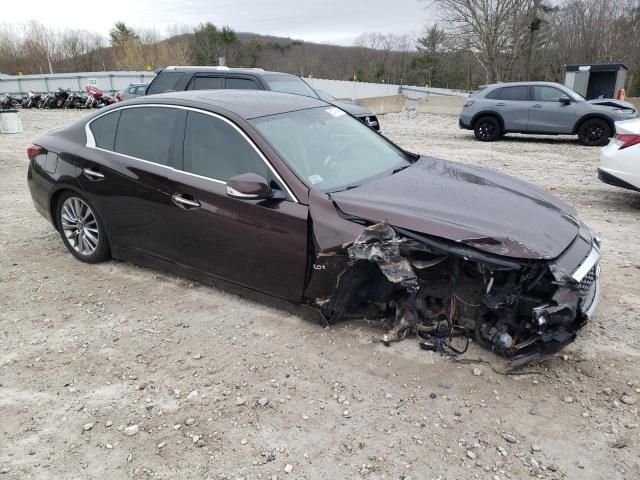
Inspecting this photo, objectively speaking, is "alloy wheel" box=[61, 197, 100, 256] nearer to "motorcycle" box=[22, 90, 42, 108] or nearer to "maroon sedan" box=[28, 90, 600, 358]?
"maroon sedan" box=[28, 90, 600, 358]

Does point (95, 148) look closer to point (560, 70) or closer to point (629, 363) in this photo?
point (629, 363)

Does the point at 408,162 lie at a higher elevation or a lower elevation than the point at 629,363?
higher

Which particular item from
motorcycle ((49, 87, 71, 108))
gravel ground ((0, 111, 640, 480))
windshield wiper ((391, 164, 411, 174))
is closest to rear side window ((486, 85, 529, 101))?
gravel ground ((0, 111, 640, 480))

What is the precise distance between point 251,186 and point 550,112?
11662mm

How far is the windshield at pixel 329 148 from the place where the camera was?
11.7ft

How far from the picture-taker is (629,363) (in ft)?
10.3

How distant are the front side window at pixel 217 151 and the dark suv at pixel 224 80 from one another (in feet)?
18.4

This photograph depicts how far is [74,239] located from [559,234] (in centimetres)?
428

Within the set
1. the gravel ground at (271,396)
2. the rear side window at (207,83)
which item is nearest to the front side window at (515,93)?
the rear side window at (207,83)

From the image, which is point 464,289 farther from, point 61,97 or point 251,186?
point 61,97

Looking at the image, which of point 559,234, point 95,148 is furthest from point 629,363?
point 95,148

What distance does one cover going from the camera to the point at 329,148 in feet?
12.7

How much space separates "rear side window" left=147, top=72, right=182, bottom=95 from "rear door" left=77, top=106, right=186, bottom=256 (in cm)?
585

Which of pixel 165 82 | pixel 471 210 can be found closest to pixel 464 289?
pixel 471 210
